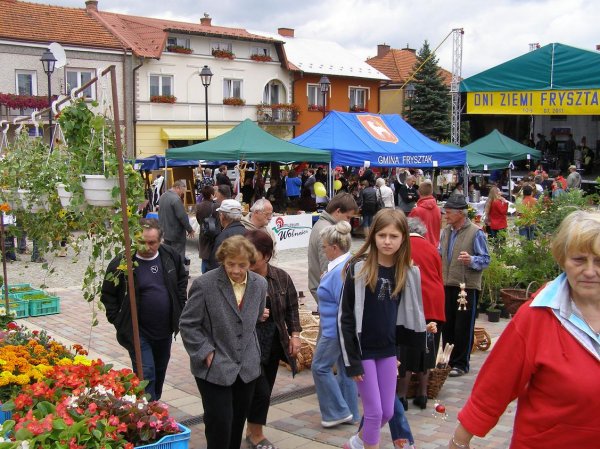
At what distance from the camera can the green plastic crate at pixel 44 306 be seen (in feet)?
30.4

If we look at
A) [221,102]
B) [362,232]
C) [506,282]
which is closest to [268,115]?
[221,102]

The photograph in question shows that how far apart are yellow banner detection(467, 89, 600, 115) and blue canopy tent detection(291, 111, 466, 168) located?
11.2 ft

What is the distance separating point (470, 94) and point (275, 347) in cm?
1905

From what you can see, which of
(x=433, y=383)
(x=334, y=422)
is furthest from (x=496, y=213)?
(x=334, y=422)

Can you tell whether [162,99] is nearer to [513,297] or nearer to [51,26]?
[51,26]

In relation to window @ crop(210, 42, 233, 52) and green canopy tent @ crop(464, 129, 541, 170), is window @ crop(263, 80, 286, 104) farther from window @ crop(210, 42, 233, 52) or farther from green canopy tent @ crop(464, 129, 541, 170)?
green canopy tent @ crop(464, 129, 541, 170)

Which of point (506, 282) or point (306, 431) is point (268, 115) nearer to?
point (506, 282)

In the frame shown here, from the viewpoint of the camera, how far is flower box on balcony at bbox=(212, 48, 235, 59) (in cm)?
3434

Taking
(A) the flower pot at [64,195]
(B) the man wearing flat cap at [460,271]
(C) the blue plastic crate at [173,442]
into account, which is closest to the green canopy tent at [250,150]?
(B) the man wearing flat cap at [460,271]

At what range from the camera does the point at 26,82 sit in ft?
94.0

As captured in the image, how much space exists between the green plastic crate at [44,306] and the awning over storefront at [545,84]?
1573cm

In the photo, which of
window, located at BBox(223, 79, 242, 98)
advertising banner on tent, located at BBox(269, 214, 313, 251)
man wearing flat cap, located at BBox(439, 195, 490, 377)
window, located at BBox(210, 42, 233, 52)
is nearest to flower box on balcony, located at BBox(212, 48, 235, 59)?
window, located at BBox(210, 42, 233, 52)

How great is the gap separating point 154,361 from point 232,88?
31656 millimetres

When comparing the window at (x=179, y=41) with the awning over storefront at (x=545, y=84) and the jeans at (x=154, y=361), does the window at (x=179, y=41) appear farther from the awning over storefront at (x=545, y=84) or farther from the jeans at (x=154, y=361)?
the jeans at (x=154, y=361)
